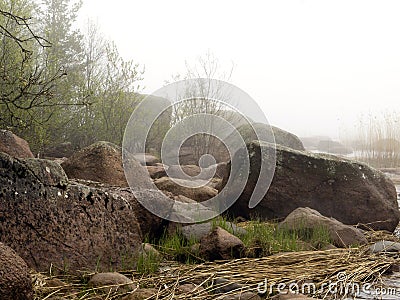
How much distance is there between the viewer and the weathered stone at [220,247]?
4.72 meters

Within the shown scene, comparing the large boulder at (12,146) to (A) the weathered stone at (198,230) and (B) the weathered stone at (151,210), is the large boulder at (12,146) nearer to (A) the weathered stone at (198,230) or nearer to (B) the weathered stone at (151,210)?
(B) the weathered stone at (151,210)

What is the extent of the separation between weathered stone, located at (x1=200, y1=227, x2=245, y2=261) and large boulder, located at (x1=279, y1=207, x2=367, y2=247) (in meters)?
1.34

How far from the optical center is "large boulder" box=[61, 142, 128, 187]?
715 centimetres

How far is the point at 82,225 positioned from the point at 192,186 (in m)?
3.30

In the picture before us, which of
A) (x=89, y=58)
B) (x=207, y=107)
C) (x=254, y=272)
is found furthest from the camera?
(x=89, y=58)

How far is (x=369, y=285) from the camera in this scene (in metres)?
4.32

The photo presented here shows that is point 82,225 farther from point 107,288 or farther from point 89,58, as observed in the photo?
point 89,58

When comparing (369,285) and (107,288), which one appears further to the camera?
(369,285)

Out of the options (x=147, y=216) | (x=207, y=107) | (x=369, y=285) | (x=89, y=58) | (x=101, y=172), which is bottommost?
(x=369, y=285)

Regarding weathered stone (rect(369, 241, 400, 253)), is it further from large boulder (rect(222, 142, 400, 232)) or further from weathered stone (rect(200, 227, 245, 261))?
large boulder (rect(222, 142, 400, 232))

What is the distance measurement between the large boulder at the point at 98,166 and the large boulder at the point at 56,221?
8.24 ft

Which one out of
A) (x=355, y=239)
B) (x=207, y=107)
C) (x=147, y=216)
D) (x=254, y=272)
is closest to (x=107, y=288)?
(x=254, y=272)

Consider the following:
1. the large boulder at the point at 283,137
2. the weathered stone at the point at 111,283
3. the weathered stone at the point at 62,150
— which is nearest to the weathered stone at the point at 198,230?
the weathered stone at the point at 111,283

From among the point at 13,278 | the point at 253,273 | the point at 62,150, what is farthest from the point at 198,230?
the point at 62,150
